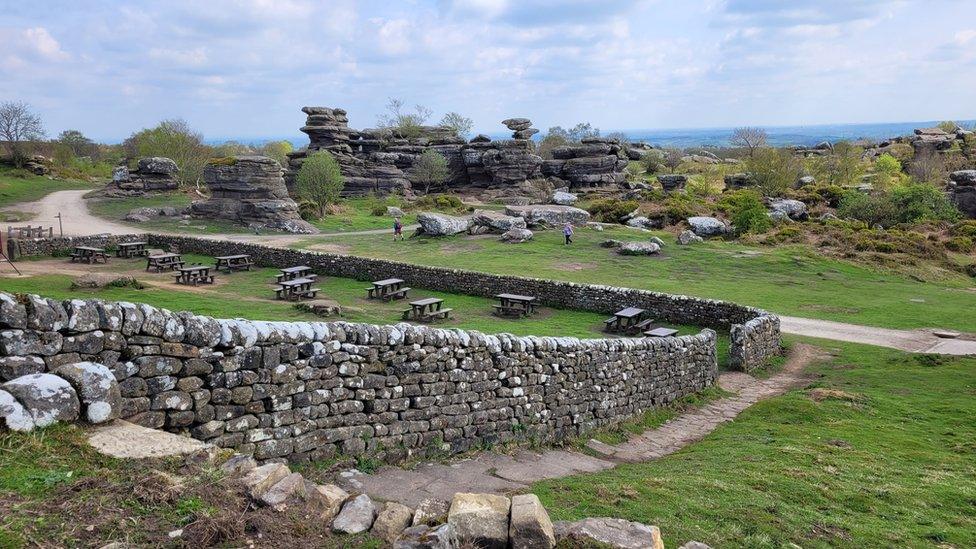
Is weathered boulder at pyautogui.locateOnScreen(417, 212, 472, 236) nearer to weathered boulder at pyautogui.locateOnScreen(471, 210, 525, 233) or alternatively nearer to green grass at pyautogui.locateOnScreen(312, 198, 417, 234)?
weathered boulder at pyautogui.locateOnScreen(471, 210, 525, 233)

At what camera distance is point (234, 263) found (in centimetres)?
3362

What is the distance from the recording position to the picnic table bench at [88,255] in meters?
32.6

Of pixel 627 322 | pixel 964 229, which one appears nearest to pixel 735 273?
pixel 627 322

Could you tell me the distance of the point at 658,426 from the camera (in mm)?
15031

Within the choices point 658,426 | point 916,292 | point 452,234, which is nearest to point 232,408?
point 658,426

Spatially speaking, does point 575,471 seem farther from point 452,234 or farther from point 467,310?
point 452,234

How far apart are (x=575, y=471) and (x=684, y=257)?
2886 centimetres

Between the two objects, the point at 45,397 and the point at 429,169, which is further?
the point at 429,169

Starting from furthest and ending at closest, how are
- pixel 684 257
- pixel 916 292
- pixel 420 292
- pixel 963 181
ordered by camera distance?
pixel 963 181, pixel 684 257, pixel 916 292, pixel 420 292

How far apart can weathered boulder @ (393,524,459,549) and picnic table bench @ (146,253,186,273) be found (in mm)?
29426

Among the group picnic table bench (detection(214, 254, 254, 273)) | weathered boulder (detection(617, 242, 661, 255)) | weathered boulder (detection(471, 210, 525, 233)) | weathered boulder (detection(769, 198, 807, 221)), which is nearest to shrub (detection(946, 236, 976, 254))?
weathered boulder (detection(769, 198, 807, 221))

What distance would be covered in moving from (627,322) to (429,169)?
57.7m

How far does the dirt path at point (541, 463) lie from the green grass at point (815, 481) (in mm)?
552

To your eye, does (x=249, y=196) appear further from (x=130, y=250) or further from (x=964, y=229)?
(x=964, y=229)
